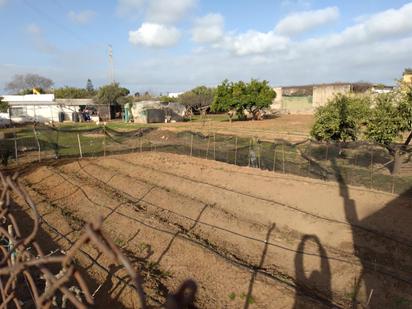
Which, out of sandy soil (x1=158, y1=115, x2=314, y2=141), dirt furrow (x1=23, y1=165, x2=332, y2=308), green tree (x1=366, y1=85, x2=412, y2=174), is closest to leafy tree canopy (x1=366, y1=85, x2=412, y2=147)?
green tree (x1=366, y1=85, x2=412, y2=174)

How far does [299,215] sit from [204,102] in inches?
2108

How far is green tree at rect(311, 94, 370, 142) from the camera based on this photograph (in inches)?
604

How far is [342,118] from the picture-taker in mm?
15703

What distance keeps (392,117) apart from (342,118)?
245cm

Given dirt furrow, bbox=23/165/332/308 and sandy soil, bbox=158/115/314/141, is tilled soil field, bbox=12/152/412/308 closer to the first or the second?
dirt furrow, bbox=23/165/332/308

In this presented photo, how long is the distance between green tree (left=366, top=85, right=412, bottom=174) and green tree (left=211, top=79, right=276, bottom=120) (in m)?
29.1

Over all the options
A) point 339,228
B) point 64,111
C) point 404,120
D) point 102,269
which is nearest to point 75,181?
point 102,269

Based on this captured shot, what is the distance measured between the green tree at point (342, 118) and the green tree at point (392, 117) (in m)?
1.01

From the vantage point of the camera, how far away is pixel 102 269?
6539 mm

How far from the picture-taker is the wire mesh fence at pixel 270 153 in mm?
12633

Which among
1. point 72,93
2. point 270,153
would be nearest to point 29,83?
point 72,93

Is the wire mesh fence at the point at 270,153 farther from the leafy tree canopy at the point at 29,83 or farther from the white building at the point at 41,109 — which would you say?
the leafy tree canopy at the point at 29,83

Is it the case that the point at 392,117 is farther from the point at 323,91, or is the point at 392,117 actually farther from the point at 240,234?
Answer: the point at 323,91

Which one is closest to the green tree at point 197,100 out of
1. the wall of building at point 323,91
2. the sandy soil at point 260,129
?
the wall of building at point 323,91
